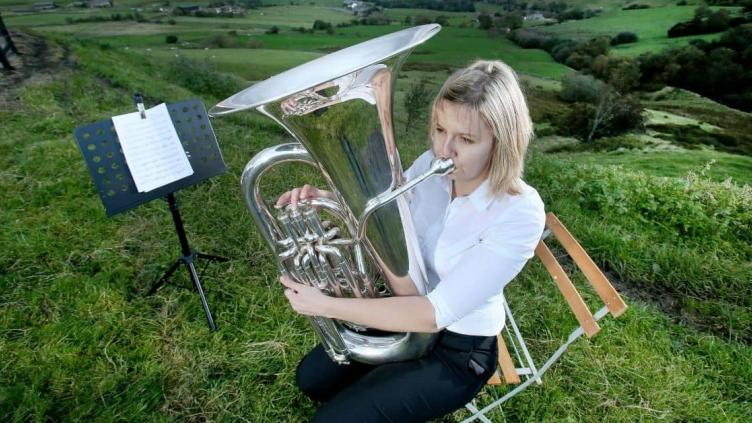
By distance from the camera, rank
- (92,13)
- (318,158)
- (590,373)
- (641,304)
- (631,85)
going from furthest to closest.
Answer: (92,13), (631,85), (641,304), (590,373), (318,158)

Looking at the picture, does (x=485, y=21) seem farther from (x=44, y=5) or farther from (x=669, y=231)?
(x=44, y=5)

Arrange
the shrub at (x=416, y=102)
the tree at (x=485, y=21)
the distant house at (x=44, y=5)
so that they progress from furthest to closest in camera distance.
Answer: the distant house at (x=44, y=5) → the tree at (x=485, y=21) → the shrub at (x=416, y=102)

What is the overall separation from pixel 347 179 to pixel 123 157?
3.70 ft

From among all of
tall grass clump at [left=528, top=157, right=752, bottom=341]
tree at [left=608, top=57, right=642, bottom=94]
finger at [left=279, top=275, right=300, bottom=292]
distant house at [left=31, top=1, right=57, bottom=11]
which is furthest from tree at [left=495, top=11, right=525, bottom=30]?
distant house at [left=31, top=1, right=57, bottom=11]

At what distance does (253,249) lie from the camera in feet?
8.58

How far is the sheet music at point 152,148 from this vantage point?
60.8 inches

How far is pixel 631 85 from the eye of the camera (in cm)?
304

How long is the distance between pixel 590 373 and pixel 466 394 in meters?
1.05

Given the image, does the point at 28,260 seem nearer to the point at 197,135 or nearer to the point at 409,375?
the point at 197,135

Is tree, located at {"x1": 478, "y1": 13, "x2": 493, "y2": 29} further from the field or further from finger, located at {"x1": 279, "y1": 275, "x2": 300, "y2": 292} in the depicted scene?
finger, located at {"x1": 279, "y1": 275, "x2": 300, "y2": 292}

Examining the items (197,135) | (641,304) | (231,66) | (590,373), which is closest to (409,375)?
(590,373)

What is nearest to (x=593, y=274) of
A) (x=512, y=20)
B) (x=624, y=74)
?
(x=624, y=74)

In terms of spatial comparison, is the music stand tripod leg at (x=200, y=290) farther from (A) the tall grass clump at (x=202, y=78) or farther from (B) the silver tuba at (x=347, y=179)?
(A) the tall grass clump at (x=202, y=78)

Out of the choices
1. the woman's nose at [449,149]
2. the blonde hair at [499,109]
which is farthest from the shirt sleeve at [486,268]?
the woman's nose at [449,149]
